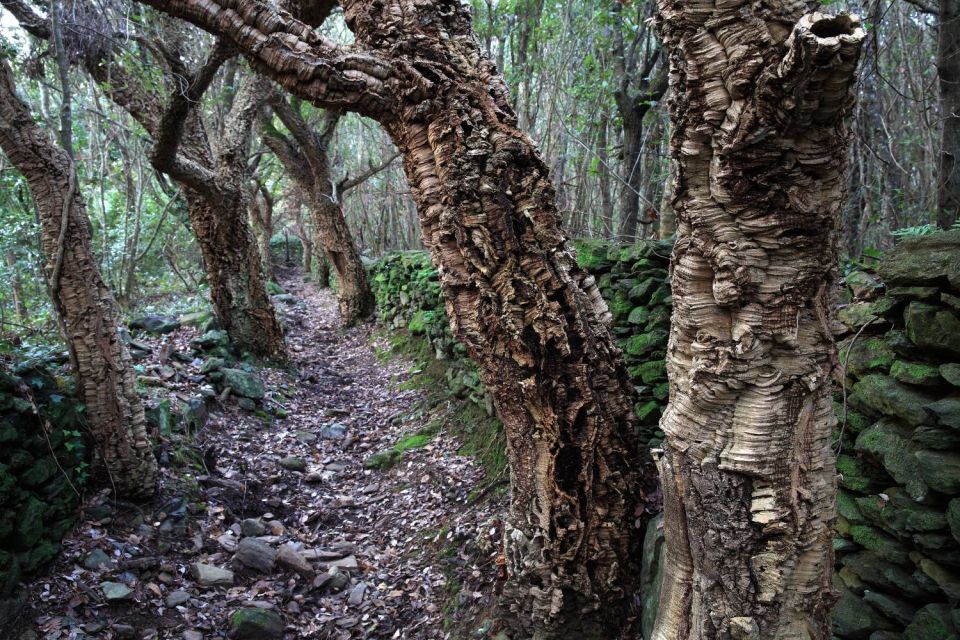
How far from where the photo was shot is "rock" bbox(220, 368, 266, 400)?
6.08 metres

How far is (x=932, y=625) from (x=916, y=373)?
0.88 meters

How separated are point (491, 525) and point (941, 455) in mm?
2412

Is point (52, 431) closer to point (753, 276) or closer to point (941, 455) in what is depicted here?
point (753, 276)

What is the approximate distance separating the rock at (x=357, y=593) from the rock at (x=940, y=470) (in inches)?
121

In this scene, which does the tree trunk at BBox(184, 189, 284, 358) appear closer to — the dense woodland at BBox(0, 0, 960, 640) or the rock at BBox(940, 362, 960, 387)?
the dense woodland at BBox(0, 0, 960, 640)

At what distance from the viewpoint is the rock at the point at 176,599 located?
326 centimetres

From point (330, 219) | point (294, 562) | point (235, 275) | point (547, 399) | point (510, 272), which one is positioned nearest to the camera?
point (510, 272)

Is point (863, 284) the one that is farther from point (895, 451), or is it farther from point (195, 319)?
point (195, 319)

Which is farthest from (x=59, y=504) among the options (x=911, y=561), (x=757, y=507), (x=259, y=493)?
(x=911, y=561)

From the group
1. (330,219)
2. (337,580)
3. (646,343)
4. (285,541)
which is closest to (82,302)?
(285,541)

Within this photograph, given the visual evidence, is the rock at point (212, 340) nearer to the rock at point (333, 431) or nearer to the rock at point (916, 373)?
the rock at point (333, 431)

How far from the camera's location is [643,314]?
352cm

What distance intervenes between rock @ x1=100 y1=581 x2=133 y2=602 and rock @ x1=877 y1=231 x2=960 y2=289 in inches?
166

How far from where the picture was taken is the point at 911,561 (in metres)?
2.01
